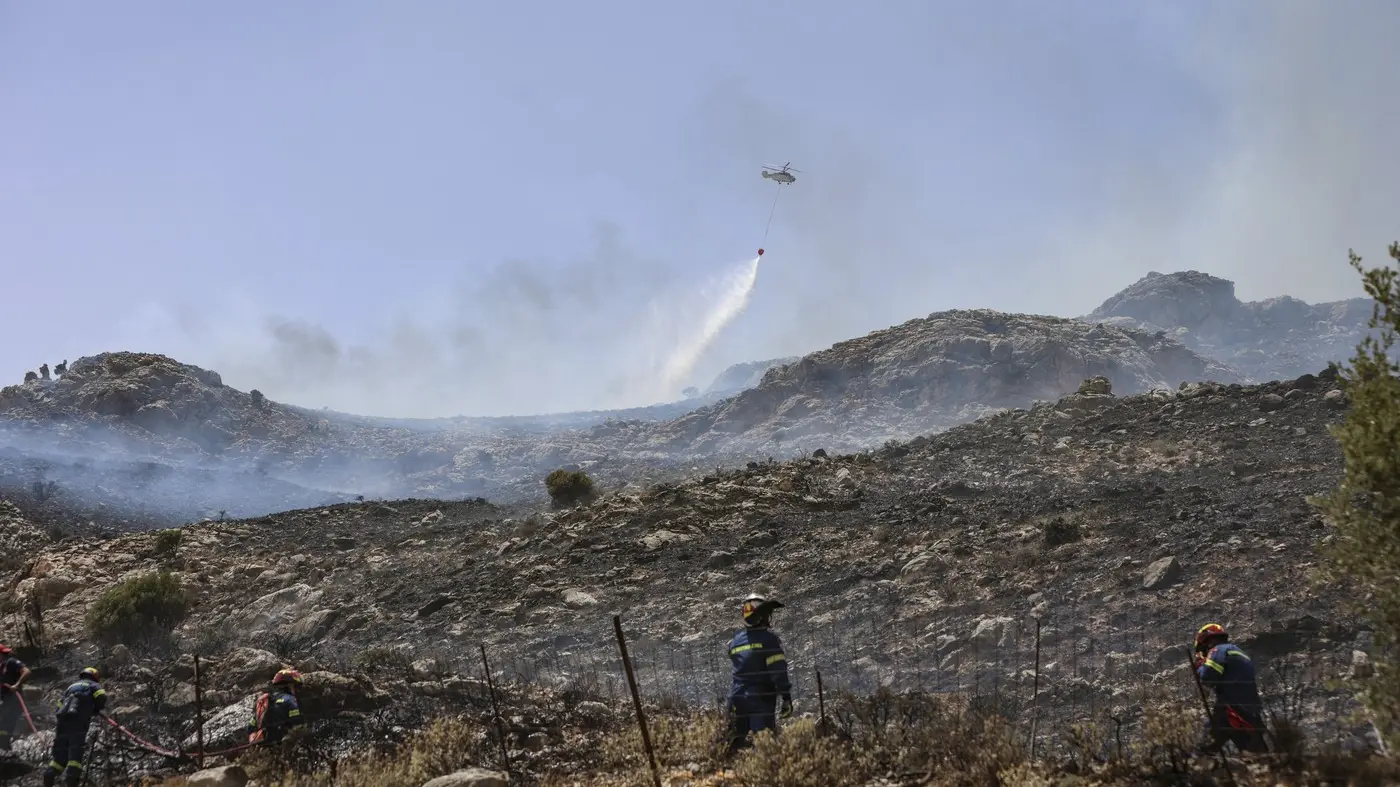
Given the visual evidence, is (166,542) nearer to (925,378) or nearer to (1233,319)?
(925,378)

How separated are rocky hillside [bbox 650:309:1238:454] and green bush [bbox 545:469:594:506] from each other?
24.0 metres

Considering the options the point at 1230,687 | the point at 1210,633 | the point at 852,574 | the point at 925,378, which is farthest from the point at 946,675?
the point at 925,378

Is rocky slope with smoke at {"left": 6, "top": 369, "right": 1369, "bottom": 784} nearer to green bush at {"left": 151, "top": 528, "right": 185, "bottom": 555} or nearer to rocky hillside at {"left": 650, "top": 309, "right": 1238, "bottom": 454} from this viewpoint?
green bush at {"left": 151, "top": 528, "right": 185, "bottom": 555}

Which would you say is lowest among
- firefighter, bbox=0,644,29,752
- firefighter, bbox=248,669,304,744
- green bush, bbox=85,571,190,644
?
firefighter, bbox=248,669,304,744

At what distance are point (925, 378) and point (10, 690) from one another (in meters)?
56.8

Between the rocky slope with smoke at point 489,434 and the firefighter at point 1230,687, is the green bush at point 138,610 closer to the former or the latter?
the firefighter at point 1230,687

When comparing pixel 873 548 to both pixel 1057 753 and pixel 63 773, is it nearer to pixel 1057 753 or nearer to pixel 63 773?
pixel 1057 753

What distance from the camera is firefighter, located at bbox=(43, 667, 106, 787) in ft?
26.0

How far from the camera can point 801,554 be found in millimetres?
16891

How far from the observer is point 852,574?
15.1m

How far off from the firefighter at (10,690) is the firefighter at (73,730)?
2.26 metres

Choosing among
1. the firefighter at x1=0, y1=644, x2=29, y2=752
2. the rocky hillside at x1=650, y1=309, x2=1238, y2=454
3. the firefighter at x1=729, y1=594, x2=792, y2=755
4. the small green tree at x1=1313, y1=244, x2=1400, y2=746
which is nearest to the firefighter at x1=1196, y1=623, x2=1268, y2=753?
the small green tree at x1=1313, y1=244, x2=1400, y2=746

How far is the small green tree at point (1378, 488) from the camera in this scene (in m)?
4.34

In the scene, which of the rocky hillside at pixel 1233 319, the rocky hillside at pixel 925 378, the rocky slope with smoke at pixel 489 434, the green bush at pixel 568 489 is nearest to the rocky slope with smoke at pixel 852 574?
the green bush at pixel 568 489
